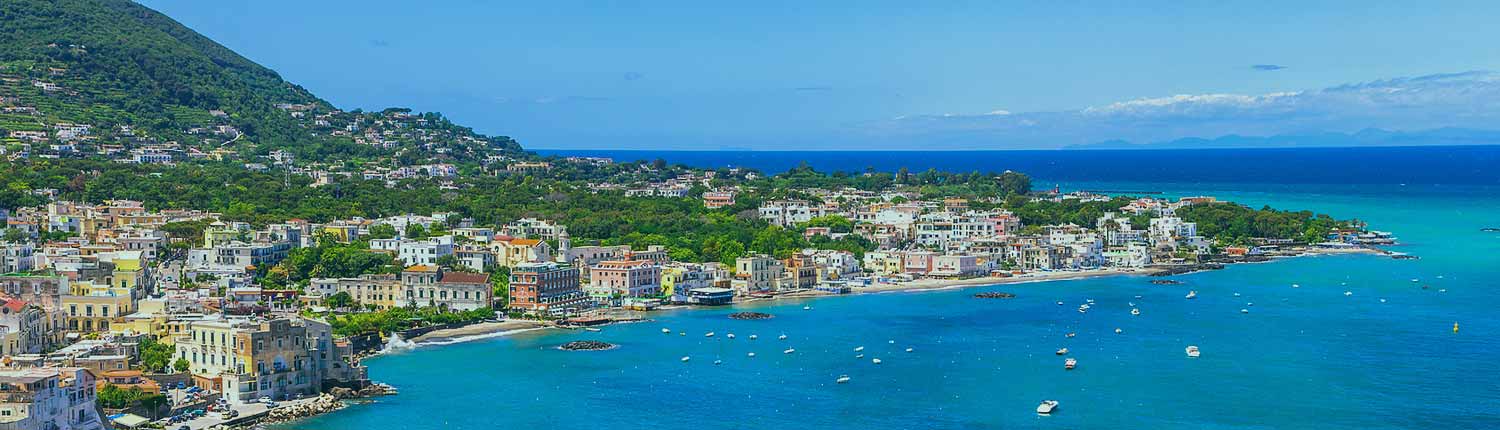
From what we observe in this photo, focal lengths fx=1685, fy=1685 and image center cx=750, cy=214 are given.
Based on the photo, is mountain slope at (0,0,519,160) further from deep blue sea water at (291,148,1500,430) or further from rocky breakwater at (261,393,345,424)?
rocky breakwater at (261,393,345,424)

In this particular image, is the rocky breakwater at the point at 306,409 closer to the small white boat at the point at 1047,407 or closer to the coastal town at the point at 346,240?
the coastal town at the point at 346,240

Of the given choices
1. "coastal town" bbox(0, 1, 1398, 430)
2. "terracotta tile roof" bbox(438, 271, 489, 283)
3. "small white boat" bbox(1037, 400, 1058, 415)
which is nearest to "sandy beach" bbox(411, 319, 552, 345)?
"coastal town" bbox(0, 1, 1398, 430)

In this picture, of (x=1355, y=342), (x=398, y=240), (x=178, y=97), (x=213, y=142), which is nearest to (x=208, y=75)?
(x=178, y=97)

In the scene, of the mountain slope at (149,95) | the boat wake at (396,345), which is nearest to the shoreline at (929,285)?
the boat wake at (396,345)

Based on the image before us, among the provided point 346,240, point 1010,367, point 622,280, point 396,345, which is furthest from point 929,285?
point 396,345

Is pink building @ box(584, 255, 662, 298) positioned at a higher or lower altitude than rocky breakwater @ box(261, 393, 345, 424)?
higher

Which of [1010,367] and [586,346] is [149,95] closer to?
[586,346]
